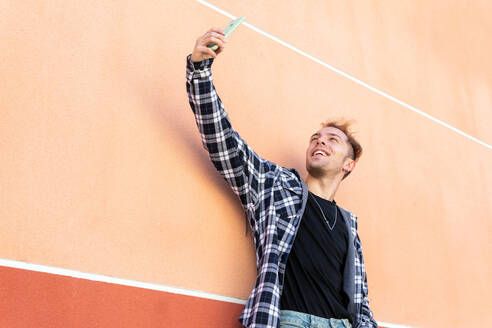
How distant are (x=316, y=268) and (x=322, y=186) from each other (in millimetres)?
473

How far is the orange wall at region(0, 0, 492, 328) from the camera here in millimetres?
1892

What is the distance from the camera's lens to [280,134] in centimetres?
266

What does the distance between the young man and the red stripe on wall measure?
0.18 meters

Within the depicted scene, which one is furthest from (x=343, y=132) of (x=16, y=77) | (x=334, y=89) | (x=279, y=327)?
(x=16, y=77)

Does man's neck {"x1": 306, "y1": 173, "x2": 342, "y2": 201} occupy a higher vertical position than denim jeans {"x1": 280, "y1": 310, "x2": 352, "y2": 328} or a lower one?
higher

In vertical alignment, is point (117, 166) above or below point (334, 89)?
below

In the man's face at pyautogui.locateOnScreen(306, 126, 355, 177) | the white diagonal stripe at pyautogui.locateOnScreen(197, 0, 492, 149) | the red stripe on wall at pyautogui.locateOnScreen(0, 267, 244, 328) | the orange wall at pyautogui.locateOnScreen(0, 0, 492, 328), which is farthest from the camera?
the white diagonal stripe at pyautogui.locateOnScreen(197, 0, 492, 149)

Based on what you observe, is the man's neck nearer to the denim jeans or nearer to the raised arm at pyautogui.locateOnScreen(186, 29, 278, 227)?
the raised arm at pyautogui.locateOnScreen(186, 29, 278, 227)

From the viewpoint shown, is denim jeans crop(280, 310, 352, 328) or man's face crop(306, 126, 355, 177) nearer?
denim jeans crop(280, 310, 352, 328)

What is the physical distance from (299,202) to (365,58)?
1.53 metres

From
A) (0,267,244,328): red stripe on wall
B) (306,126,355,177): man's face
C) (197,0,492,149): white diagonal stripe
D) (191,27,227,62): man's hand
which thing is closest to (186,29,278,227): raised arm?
(191,27,227,62): man's hand

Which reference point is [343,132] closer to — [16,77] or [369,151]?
[369,151]

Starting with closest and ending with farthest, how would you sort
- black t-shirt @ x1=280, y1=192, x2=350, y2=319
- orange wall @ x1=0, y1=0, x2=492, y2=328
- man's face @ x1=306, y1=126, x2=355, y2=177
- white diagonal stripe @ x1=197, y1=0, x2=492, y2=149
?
orange wall @ x1=0, y1=0, x2=492, y2=328 → black t-shirt @ x1=280, y1=192, x2=350, y2=319 → man's face @ x1=306, y1=126, x2=355, y2=177 → white diagonal stripe @ x1=197, y1=0, x2=492, y2=149

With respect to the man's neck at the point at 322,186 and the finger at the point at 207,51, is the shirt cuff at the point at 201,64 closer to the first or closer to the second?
the finger at the point at 207,51
